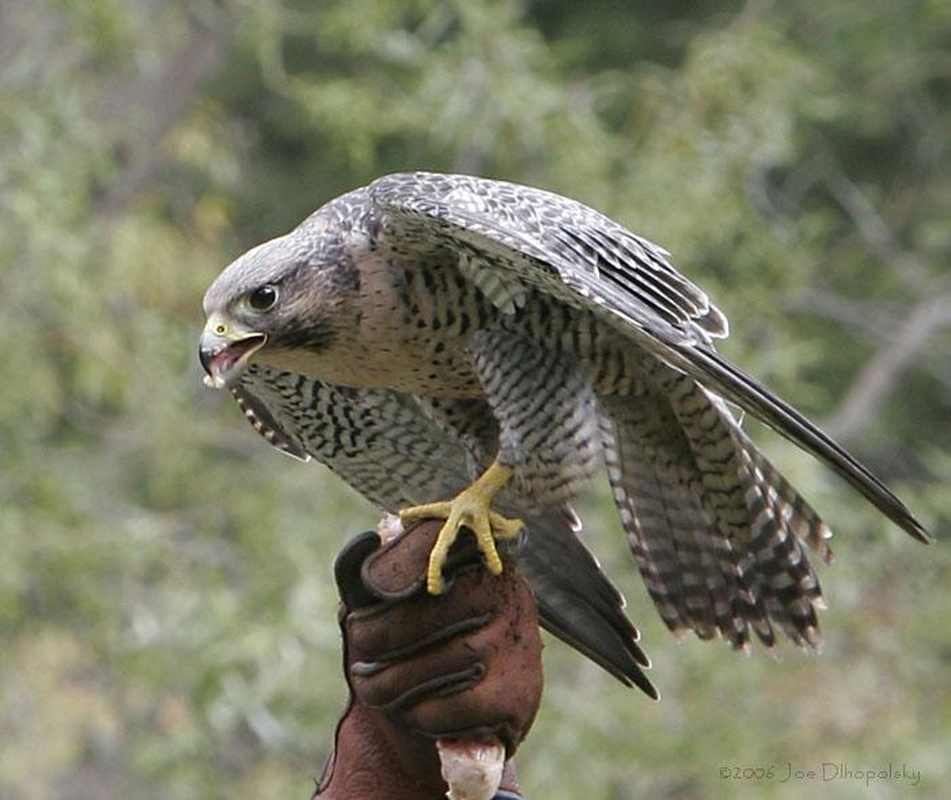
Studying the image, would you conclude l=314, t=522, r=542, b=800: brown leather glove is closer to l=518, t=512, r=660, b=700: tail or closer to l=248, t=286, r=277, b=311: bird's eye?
l=518, t=512, r=660, b=700: tail

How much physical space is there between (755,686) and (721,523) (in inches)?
146

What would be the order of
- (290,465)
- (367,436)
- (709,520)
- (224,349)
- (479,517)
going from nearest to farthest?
(479,517)
(224,349)
(709,520)
(367,436)
(290,465)

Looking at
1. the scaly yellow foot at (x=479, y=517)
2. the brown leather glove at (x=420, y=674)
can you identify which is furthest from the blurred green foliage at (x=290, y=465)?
the brown leather glove at (x=420, y=674)

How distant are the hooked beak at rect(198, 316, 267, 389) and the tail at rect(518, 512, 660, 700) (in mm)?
686

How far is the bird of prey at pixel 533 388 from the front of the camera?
476 cm

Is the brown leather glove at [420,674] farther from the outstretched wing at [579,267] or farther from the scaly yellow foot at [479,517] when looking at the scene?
the outstretched wing at [579,267]

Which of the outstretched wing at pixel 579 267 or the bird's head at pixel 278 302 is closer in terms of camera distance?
the outstretched wing at pixel 579 267

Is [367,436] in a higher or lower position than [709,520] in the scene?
lower

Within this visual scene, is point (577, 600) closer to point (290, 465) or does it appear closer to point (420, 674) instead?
point (420, 674)

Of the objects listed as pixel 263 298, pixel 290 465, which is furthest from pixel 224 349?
pixel 290 465

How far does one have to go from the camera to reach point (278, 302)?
16.1ft

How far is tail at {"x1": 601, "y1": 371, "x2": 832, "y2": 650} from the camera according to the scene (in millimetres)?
5020

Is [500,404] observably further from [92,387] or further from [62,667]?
[62,667]

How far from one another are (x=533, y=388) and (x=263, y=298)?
0.59 meters
